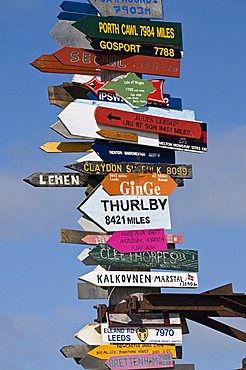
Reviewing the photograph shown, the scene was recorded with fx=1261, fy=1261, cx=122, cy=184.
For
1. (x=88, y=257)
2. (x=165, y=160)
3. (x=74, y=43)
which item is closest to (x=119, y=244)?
(x=88, y=257)

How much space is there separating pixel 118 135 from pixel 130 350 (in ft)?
10.0

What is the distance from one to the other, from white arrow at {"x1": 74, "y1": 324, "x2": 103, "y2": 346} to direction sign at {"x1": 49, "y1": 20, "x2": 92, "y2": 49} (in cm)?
402

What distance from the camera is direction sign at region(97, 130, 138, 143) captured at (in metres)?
18.0

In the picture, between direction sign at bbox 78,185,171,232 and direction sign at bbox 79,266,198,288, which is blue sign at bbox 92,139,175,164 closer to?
direction sign at bbox 78,185,171,232

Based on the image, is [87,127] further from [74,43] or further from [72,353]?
[72,353]

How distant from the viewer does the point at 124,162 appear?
18109 millimetres

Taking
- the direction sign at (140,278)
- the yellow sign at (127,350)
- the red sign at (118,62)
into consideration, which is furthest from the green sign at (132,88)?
the yellow sign at (127,350)

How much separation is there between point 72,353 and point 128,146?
10.2 ft

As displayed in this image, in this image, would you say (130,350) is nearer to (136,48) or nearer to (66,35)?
(136,48)

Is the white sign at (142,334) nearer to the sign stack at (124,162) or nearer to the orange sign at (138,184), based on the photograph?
the sign stack at (124,162)

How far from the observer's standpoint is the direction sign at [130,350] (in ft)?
57.1

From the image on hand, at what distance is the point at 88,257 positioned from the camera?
17562mm

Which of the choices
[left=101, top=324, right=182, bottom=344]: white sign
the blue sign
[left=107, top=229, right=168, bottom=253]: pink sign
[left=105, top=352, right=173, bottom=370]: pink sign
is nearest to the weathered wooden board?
[left=101, top=324, right=182, bottom=344]: white sign

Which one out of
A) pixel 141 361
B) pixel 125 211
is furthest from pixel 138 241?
pixel 141 361
